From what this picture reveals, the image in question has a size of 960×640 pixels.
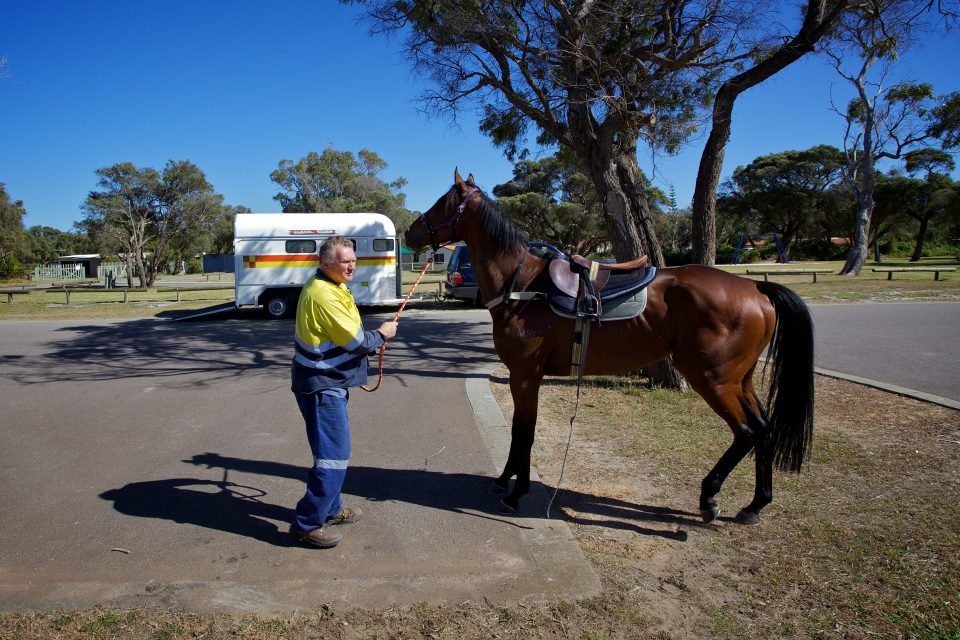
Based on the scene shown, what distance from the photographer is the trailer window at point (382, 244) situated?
18234 millimetres

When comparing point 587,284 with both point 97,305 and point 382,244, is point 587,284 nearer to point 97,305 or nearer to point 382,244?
point 382,244

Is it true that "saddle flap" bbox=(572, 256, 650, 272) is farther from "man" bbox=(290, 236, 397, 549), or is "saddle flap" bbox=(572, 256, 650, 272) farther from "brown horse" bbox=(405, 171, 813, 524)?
"man" bbox=(290, 236, 397, 549)

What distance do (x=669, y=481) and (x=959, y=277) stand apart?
94.8 feet

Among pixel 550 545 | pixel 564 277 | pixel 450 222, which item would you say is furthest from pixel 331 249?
pixel 550 545

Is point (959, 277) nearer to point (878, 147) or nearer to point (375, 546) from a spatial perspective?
point (878, 147)

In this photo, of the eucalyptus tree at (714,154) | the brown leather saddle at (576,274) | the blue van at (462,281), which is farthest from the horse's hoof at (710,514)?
the blue van at (462,281)

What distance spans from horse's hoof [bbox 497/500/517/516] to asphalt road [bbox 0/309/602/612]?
0.07 meters

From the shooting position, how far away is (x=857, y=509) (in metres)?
3.66

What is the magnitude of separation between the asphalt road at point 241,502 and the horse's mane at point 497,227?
1.80 meters

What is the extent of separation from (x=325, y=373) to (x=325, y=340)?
0.19 meters

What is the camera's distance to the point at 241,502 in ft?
13.0

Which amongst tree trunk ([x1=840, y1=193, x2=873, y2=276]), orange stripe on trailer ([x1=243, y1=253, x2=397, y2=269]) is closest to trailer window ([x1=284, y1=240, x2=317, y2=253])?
orange stripe on trailer ([x1=243, y1=253, x2=397, y2=269])

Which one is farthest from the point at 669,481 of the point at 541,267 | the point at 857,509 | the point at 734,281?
the point at 541,267

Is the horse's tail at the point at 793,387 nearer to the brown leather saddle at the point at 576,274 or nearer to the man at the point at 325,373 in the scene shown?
the brown leather saddle at the point at 576,274
